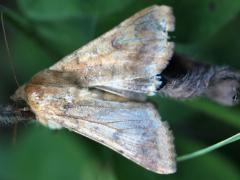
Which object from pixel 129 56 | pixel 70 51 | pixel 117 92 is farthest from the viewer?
pixel 70 51

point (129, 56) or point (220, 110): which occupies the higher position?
point (129, 56)

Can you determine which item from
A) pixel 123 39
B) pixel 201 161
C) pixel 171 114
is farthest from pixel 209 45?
pixel 123 39

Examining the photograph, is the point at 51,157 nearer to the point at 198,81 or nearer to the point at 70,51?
the point at 70,51

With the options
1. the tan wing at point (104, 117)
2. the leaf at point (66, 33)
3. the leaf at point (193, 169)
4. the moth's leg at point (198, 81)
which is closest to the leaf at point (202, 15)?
the moth's leg at point (198, 81)

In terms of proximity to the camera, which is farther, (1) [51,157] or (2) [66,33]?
(1) [51,157]

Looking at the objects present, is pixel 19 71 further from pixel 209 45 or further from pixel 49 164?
pixel 209 45

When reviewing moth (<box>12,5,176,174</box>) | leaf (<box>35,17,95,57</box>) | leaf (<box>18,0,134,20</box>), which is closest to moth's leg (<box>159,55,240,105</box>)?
moth (<box>12,5,176,174</box>)

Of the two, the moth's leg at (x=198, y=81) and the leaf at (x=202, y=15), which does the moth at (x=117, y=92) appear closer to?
the moth's leg at (x=198, y=81)

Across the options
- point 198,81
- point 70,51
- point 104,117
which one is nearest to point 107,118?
point 104,117
